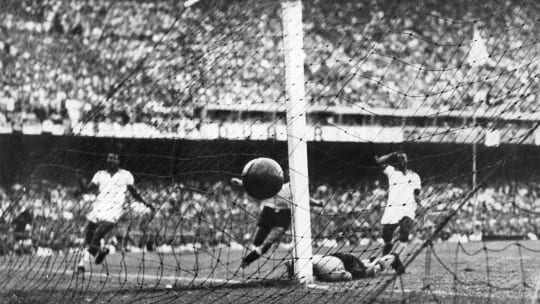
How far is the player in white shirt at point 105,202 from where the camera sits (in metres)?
8.59

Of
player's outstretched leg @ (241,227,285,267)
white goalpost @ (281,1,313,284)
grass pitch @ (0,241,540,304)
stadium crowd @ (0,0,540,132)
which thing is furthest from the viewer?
stadium crowd @ (0,0,540,132)

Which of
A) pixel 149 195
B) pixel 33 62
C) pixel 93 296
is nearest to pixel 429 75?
pixel 149 195

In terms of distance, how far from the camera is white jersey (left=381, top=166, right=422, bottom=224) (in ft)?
28.1

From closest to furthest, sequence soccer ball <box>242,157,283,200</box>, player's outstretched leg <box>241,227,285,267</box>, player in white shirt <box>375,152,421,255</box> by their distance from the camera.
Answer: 1. soccer ball <box>242,157,283,200</box>
2. player's outstretched leg <box>241,227,285,267</box>
3. player in white shirt <box>375,152,421,255</box>

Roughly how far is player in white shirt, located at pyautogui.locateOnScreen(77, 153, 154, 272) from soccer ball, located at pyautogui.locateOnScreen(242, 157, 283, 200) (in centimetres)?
219

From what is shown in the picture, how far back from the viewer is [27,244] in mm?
13750

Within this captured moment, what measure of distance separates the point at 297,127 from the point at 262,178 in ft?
1.92

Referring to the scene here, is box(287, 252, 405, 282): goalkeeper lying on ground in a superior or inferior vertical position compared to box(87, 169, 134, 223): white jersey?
inferior

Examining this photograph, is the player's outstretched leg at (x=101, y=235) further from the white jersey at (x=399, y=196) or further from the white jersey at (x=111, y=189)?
the white jersey at (x=399, y=196)

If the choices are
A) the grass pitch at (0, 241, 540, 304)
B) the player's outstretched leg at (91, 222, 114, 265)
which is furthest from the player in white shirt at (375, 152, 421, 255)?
the player's outstretched leg at (91, 222, 114, 265)

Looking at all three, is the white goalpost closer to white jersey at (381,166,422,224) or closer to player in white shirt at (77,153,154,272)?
white jersey at (381,166,422,224)

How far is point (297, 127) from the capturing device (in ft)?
21.2

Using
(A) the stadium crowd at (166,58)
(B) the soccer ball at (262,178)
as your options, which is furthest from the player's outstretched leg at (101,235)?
(A) the stadium crowd at (166,58)

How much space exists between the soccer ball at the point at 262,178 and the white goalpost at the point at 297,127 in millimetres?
255
